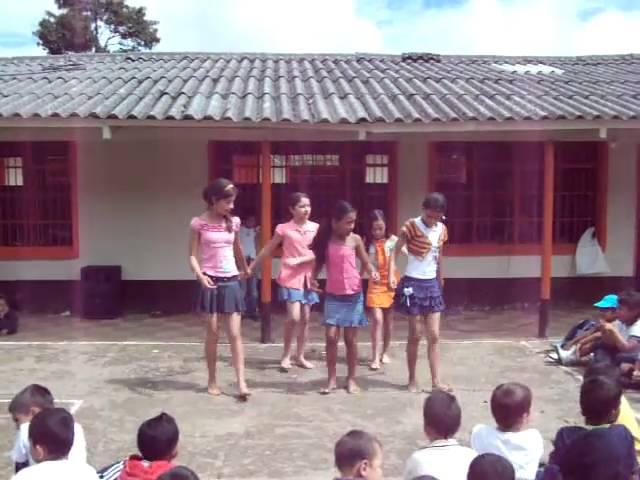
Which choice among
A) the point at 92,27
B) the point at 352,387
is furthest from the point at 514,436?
the point at 92,27

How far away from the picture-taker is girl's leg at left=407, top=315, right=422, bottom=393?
19.1ft

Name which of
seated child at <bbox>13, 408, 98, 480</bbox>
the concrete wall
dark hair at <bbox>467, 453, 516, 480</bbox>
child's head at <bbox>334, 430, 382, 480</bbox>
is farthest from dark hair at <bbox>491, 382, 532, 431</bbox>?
the concrete wall

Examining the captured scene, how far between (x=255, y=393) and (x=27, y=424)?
9.35ft

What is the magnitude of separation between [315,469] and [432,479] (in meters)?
2.03

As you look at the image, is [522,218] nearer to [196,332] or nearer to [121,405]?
[196,332]

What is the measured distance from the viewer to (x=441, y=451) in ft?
10.0

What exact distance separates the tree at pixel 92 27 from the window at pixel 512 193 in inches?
1064

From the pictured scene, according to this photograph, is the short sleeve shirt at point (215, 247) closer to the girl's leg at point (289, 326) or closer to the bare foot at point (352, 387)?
the girl's leg at point (289, 326)

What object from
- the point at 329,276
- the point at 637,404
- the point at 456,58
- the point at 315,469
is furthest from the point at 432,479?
the point at 456,58

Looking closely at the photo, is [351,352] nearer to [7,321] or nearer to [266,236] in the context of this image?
[266,236]

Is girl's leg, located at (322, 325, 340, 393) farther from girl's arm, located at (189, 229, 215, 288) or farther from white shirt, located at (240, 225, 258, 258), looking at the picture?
white shirt, located at (240, 225, 258, 258)

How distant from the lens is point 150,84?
30.5ft

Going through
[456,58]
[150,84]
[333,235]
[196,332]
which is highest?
[456,58]

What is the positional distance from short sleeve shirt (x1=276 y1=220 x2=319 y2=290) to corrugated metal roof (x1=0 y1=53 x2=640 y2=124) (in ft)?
4.97
